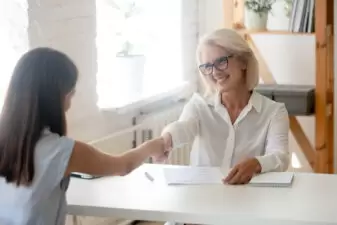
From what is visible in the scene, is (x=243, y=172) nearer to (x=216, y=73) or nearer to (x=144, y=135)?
(x=216, y=73)

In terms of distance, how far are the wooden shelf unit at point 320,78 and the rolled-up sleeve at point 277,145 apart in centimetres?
122

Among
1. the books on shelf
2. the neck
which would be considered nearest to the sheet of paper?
the neck

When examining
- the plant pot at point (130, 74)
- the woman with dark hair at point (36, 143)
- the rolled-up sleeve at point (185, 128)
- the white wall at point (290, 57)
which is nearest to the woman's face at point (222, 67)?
the rolled-up sleeve at point (185, 128)

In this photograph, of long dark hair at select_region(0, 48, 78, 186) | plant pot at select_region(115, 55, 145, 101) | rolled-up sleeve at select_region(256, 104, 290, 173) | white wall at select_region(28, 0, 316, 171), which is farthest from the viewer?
plant pot at select_region(115, 55, 145, 101)

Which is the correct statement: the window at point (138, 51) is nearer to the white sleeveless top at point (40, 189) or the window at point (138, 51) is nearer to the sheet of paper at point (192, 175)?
the sheet of paper at point (192, 175)

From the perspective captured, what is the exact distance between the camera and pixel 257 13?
4164 mm

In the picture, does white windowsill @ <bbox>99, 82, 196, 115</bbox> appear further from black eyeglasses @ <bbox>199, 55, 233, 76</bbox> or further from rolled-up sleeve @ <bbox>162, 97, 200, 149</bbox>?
black eyeglasses @ <bbox>199, 55, 233, 76</bbox>

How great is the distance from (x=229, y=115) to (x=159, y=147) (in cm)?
40

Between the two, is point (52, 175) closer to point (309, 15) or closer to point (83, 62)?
point (83, 62)

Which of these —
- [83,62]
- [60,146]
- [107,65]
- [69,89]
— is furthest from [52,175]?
[107,65]

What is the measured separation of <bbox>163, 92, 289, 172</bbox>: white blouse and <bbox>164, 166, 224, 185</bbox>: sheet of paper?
0.20m

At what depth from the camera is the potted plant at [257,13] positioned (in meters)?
4.17

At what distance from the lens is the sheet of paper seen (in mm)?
2396

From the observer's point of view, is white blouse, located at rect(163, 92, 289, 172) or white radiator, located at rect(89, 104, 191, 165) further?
white radiator, located at rect(89, 104, 191, 165)
